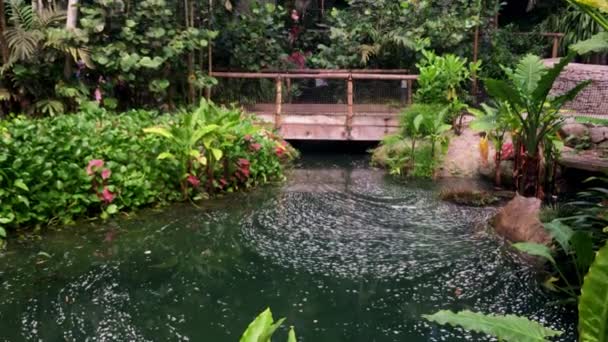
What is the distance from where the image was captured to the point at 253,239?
5.39 meters

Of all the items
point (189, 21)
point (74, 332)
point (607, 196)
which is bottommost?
point (74, 332)

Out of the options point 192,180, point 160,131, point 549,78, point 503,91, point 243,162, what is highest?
point 549,78

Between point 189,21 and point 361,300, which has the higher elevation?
point 189,21

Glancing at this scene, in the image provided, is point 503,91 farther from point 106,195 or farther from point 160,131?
point 106,195

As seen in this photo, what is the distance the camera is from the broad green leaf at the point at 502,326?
214 cm

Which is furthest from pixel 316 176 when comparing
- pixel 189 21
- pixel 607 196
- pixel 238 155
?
pixel 607 196

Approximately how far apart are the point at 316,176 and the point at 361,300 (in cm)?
419

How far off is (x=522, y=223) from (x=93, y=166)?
396 cm

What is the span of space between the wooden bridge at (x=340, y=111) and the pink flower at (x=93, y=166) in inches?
155

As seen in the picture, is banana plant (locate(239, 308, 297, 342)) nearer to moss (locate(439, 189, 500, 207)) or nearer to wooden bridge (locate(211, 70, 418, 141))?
moss (locate(439, 189, 500, 207))

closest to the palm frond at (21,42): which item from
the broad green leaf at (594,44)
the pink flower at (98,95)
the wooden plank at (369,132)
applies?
the pink flower at (98,95)

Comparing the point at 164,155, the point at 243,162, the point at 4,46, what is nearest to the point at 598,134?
the point at 243,162

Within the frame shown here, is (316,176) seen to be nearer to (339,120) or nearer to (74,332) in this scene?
(339,120)

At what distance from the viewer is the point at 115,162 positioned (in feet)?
19.6
